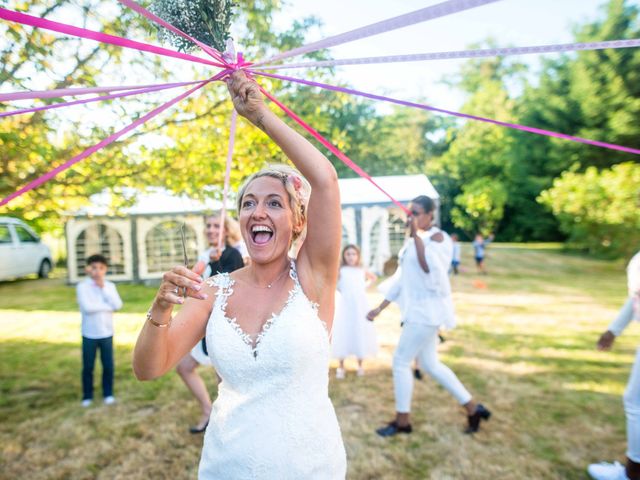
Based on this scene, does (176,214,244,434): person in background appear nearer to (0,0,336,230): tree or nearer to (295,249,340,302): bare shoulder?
(0,0,336,230): tree

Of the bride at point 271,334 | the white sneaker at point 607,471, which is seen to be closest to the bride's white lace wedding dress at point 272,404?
the bride at point 271,334

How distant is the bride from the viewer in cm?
155

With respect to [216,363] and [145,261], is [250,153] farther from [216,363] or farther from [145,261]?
[145,261]

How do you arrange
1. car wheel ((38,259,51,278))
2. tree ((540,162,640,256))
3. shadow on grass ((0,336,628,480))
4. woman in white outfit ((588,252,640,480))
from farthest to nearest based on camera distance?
car wheel ((38,259,51,278)) → tree ((540,162,640,256)) → shadow on grass ((0,336,628,480)) → woman in white outfit ((588,252,640,480))

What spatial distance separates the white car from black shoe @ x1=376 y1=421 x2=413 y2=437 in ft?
44.7

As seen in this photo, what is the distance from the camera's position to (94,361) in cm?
492

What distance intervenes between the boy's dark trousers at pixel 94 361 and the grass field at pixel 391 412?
207mm

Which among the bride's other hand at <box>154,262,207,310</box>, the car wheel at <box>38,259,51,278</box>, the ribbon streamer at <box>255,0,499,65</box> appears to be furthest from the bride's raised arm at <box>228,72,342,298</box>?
the car wheel at <box>38,259,51,278</box>

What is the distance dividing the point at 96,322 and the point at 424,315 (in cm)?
354

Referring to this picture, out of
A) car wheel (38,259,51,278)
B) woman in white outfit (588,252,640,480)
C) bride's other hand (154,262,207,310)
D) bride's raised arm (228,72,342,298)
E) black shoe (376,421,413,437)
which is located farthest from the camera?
car wheel (38,259,51,278)

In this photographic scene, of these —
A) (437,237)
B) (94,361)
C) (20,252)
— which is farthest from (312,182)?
(20,252)

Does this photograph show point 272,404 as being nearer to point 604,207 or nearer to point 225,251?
point 225,251

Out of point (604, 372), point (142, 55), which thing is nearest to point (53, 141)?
point (142, 55)

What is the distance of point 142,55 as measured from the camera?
180 inches
